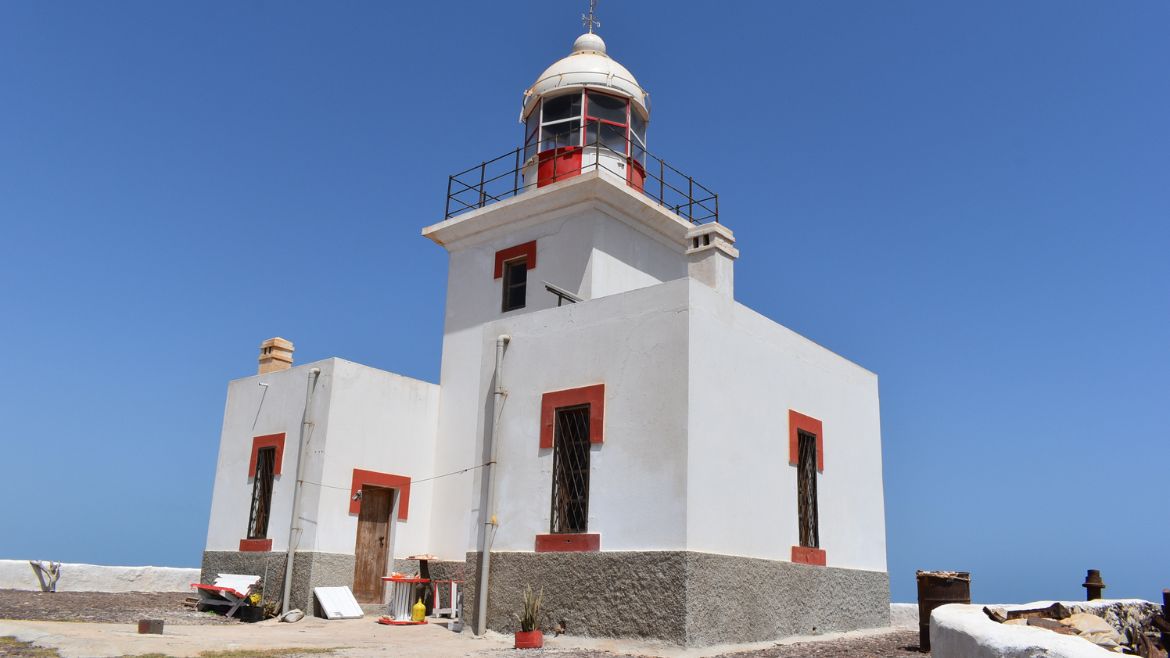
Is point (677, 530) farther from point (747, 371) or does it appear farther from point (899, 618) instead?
point (899, 618)

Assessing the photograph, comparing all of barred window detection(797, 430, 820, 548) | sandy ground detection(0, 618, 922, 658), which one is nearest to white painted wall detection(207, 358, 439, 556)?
sandy ground detection(0, 618, 922, 658)

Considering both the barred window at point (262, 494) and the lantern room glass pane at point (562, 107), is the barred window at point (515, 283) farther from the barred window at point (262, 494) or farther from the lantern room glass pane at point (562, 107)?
the barred window at point (262, 494)

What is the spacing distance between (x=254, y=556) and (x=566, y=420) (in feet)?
19.7

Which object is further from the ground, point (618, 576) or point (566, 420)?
point (566, 420)

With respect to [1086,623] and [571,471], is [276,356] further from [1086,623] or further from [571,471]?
[1086,623]

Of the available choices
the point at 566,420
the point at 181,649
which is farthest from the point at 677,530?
the point at 181,649

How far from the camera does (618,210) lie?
15.0m

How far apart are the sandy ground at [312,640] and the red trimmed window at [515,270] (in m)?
5.36

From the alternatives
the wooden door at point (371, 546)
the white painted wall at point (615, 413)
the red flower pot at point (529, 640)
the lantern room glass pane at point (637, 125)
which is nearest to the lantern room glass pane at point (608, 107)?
the lantern room glass pane at point (637, 125)

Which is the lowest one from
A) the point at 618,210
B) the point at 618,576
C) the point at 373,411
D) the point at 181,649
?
the point at 181,649

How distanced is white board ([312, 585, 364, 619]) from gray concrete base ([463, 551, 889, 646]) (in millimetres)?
2209

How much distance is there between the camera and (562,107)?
16469 mm

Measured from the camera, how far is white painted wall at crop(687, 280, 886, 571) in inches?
424

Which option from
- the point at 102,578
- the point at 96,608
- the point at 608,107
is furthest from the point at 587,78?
the point at 102,578
